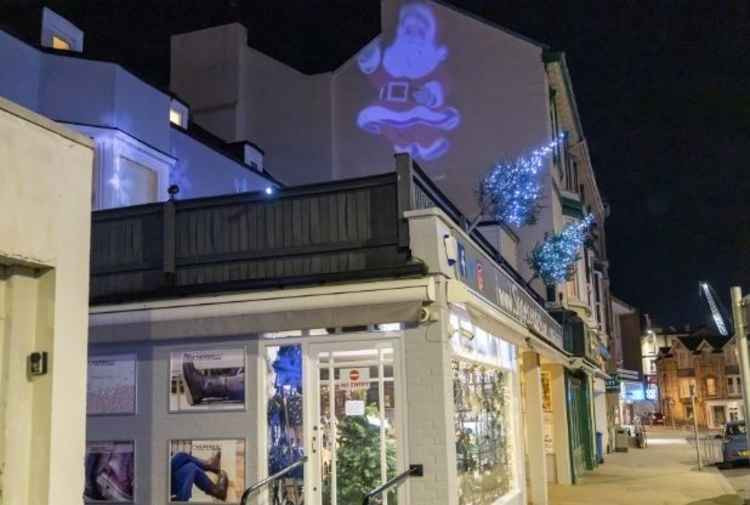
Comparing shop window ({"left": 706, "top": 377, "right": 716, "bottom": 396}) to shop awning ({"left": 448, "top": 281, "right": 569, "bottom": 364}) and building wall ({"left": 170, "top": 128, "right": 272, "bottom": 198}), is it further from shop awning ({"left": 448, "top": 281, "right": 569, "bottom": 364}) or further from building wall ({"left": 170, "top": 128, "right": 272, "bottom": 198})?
shop awning ({"left": 448, "top": 281, "right": 569, "bottom": 364})

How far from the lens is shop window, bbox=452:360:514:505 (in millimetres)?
9680

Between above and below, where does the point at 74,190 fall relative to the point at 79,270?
above

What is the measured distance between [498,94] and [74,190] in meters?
17.2

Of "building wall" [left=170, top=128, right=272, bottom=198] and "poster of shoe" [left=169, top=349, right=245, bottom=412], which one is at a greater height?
"building wall" [left=170, top=128, right=272, bottom=198]

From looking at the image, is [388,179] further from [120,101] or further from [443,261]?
[120,101]

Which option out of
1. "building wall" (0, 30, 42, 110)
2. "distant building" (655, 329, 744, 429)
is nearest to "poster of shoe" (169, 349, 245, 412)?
"building wall" (0, 30, 42, 110)

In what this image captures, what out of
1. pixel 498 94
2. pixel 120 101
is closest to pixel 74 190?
pixel 120 101

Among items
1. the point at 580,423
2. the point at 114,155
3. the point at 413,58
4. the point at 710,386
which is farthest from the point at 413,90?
the point at 710,386

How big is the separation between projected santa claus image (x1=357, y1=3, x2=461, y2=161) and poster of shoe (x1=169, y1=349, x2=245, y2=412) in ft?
42.5

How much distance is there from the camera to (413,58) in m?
22.2

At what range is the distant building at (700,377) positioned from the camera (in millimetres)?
88750

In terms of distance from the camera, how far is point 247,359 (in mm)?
9602

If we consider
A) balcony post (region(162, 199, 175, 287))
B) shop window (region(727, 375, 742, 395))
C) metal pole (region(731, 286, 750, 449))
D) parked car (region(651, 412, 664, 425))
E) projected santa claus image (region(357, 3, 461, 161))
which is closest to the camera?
metal pole (region(731, 286, 750, 449))

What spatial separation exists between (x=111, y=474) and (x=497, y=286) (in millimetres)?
5927
